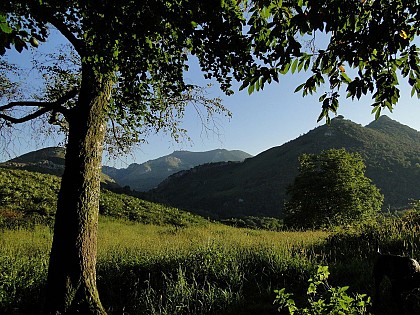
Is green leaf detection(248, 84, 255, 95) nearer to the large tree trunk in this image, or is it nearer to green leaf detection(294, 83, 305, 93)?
green leaf detection(294, 83, 305, 93)

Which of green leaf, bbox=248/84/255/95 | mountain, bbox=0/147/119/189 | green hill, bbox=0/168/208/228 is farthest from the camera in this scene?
green hill, bbox=0/168/208/228

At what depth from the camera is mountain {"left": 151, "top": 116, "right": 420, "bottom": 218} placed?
101250 mm

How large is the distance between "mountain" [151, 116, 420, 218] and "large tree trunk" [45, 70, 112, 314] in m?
74.6

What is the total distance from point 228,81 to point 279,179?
12028cm

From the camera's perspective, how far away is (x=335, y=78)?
3613 millimetres

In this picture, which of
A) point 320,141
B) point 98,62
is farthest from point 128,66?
point 320,141

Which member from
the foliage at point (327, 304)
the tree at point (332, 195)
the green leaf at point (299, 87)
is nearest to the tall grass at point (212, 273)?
the foliage at point (327, 304)

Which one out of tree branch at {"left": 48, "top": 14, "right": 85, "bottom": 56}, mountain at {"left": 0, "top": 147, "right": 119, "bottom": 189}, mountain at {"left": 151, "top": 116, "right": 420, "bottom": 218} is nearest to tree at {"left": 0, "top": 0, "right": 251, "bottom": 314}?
tree branch at {"left": 48, "top": 14, "right": 85, "bottom": 56}

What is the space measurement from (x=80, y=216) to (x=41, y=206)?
2087cm

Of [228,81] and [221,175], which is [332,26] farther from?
[221,175]

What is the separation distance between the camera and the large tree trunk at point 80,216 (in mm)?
5285

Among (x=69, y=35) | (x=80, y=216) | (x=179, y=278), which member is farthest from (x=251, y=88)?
(x=179, y=278)

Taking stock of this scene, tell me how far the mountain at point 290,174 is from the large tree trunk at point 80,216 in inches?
2935

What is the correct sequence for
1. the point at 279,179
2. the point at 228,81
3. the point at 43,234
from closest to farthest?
1. the point at 228,81
2. the point at 43,234
3. the point at 279,179
